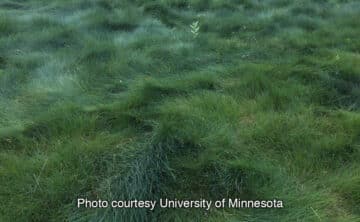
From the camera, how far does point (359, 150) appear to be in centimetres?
363

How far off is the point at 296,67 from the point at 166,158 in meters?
2.49

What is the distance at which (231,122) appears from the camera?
407 centimetres

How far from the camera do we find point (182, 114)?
13.3 ft

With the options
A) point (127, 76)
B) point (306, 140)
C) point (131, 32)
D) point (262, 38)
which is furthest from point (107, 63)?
point (306, 140)

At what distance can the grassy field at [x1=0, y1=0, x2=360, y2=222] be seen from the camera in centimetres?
316

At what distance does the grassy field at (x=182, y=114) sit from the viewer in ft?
10.4

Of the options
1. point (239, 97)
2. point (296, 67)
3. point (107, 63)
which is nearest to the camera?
point (239, 97)

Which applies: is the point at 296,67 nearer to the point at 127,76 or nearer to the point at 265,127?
the point at 265,127

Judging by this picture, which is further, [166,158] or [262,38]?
[262,38]

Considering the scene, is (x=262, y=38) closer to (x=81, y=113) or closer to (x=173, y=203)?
(x=81, y=113)

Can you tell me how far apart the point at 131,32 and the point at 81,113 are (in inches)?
116

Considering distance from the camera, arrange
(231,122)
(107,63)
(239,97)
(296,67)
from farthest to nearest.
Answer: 1. (107,63)
2. (296,67)
3. (239,97)
4. (231,122)

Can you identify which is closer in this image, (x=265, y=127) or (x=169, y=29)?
(x=265, y=127)

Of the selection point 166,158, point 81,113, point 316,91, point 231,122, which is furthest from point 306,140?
point 81,113
